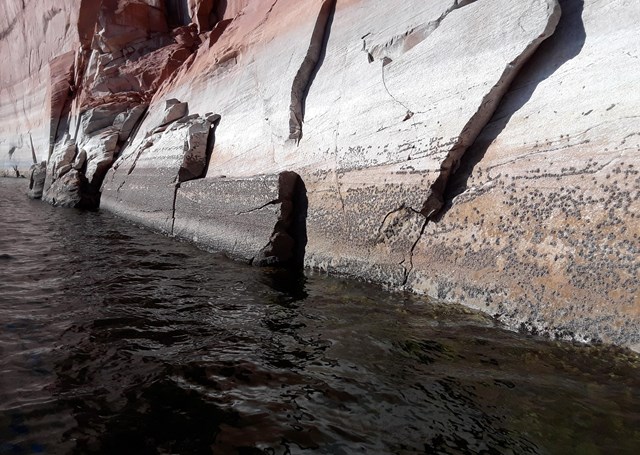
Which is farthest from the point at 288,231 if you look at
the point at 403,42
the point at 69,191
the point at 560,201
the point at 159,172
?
the point at 69,191

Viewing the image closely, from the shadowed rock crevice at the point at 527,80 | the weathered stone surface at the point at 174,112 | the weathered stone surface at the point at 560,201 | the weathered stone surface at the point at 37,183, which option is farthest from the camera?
the weathered stone surface at the point at 37,183

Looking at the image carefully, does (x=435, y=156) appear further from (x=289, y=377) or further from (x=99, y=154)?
(x=99, y=154)

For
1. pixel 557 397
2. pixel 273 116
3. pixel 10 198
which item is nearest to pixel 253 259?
pixel 273 116

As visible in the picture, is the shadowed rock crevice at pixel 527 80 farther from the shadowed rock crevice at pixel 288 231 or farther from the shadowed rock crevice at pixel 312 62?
the shadowed rock crevice at pixel 312 62

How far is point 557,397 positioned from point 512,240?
4.34 ft

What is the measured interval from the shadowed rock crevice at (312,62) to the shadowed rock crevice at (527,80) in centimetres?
252

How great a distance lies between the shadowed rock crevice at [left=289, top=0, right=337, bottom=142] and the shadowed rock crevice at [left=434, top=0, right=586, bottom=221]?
2519 mm

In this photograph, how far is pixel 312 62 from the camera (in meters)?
5.79

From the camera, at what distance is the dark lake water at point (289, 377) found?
1833mm

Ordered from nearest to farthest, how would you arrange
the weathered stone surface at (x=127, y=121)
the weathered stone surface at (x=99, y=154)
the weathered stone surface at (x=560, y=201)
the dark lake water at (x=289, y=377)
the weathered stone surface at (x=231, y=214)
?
1. the dark lake water at (x=289, y=377)
2. the weathered stone surface at (x=560, y=201)
3. the weathered stone surface at (x=231, y=214)
4. the weathered stone surface at (x=99, y=154)
5. the weathered stone surface at (x=127, y=121)

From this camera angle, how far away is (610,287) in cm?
259

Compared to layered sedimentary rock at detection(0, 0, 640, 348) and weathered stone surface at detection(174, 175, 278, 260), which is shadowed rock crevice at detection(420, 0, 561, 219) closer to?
layered sedimentary rock at detection(0, 0, 640, 348)

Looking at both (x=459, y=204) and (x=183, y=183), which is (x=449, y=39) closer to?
(x=459, y=204)

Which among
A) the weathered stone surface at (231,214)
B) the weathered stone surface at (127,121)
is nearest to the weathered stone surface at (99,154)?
the weathered stone surface at (127,121)
